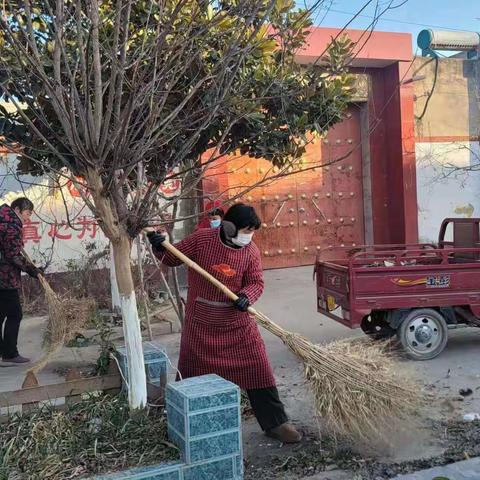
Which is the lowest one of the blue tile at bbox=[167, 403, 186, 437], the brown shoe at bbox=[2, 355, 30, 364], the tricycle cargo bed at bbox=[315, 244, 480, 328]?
the brown shoe at bbox=[2, 355, 30, 364]

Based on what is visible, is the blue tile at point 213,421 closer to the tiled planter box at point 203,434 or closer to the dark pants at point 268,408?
the tiled planter box at point 203,434

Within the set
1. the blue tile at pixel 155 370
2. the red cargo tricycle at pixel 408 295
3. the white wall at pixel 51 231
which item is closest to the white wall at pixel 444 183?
the red cargo tricycle at pixel 408 295

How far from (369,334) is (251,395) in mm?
2551

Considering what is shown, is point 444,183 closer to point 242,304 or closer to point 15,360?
point 15,360

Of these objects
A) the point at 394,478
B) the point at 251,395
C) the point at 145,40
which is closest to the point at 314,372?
the point at 251,395

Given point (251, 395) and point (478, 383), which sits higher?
point (251, 395)

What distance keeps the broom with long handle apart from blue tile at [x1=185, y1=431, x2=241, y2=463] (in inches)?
26.1

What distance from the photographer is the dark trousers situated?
19.5 ft

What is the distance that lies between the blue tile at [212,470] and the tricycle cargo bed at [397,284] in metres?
2.87

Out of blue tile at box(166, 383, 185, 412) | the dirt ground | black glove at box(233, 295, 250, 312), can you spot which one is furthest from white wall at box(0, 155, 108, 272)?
blue tile at box(166, 383, 185, 412)

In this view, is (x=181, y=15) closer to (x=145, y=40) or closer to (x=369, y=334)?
(x=145, y=40)

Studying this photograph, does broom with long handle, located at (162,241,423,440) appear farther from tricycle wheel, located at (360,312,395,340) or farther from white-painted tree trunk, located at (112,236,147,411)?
tricycle wheel, located at (360,312,395,340)

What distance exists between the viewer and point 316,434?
159 inches

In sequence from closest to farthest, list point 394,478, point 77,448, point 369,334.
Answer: point 77,448 < point 394,478 < point 369,334
